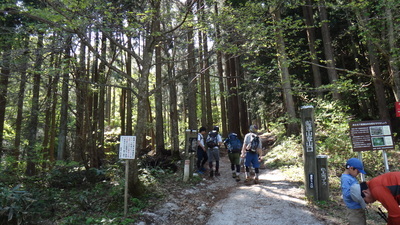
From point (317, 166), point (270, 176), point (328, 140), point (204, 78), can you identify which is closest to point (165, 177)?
point (270, 176)

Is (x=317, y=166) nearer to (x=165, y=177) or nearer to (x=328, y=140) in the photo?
(x=328, y=140)

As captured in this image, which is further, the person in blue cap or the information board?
the information board

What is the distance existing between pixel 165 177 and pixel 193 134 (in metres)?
1.89

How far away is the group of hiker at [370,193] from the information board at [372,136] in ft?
9.14

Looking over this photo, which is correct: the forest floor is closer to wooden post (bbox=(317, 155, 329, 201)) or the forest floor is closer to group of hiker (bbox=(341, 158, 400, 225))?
wooden post (bbox=(317, 155, 329, 201))

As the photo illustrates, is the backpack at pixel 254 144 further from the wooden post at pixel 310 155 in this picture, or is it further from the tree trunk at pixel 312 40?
the tree trunk at pixel 312 40

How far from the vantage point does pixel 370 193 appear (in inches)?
122

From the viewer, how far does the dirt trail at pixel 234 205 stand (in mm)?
5148

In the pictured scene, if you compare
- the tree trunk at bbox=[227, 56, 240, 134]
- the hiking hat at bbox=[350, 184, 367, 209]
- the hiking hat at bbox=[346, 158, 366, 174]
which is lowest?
the hiking hat at bbox=[350, 184, 367, 209]

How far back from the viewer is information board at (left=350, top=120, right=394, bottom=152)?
5.92 meters

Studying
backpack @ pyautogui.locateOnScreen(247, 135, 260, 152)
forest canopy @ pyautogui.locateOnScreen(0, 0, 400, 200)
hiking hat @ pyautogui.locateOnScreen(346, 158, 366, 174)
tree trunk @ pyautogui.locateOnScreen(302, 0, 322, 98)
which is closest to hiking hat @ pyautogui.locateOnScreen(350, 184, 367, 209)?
hiking hat @ pyautogui.locateOnScreen(346, 158, 366, 174)

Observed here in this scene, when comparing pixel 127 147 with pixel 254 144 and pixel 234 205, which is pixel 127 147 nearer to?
pixel 234 205

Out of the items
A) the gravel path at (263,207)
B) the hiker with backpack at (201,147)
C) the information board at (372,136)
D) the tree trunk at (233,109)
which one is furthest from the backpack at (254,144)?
the tree trunk at (233,109)

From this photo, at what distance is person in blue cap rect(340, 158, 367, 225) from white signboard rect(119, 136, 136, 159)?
4423 mm
